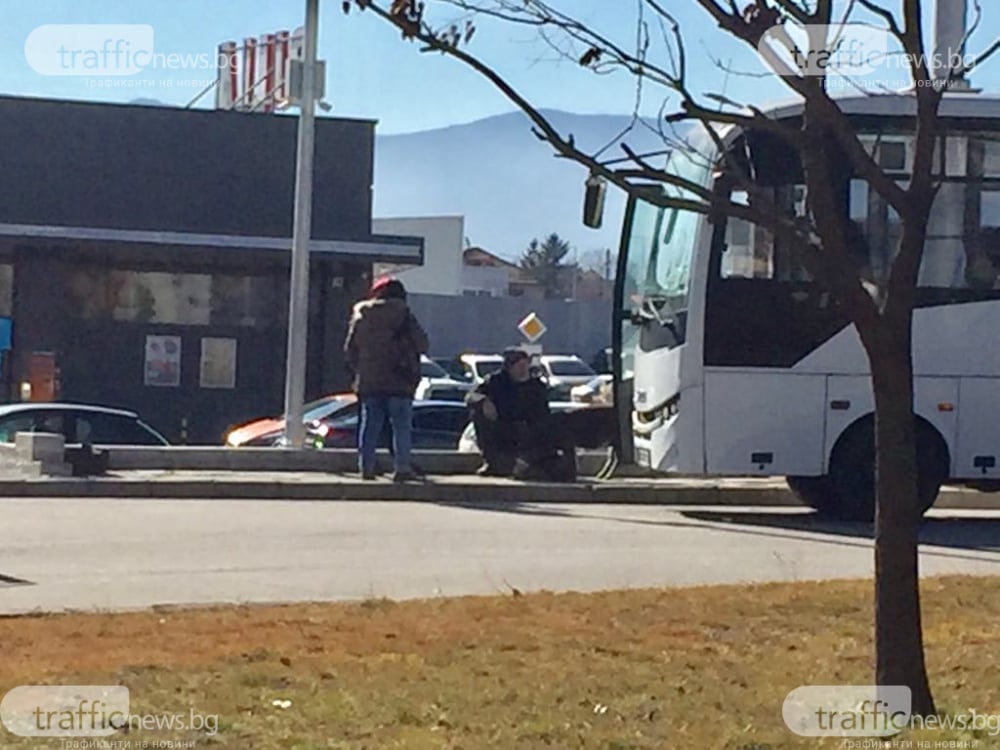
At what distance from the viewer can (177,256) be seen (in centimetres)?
3722

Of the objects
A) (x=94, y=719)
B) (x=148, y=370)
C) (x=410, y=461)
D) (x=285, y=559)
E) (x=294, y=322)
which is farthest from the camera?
(x=148, y=370)

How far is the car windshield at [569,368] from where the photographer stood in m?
51.8

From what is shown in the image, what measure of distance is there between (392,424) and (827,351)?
415 cm

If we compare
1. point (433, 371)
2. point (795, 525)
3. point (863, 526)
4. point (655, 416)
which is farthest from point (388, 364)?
point (433, 371)

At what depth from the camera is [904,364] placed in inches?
267

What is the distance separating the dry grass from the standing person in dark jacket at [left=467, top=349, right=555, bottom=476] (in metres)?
8.09

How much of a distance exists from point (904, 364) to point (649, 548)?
23.4 feet

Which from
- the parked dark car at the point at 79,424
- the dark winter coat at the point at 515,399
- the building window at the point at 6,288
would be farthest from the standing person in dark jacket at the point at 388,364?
the building window at the point at 6,288

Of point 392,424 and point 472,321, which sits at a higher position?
point 472,321

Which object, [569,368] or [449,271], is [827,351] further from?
[449,271]

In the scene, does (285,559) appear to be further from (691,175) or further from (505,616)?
(691,175)

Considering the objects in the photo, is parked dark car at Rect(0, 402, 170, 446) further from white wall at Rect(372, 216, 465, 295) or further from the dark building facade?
white wall at Rect(372, 216, 465, 295)

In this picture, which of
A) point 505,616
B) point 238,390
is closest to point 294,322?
point 505,616

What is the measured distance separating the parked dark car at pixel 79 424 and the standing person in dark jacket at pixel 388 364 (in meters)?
6.39
